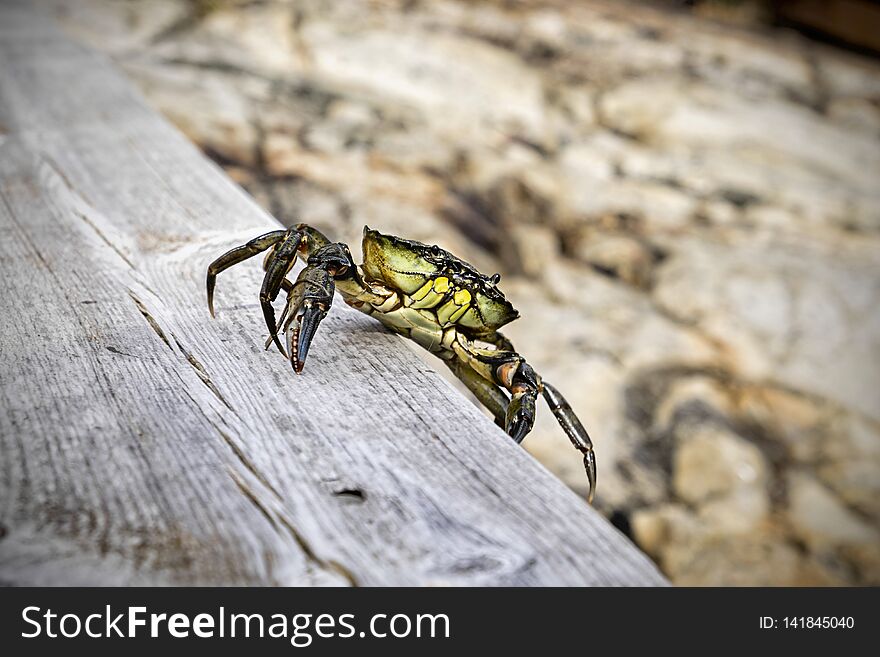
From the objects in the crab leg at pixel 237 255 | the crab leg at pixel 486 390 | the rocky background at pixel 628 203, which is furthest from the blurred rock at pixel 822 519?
the crab leg at pixel 237 255

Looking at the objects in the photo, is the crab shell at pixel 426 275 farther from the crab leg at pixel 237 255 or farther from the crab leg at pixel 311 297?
the crab leg at pixel 237 255

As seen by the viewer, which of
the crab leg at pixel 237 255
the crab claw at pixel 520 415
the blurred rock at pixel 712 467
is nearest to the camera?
the crab leg at pixel 237 255

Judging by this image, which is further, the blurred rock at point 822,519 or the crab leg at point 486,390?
the blurred rock at point 822,519

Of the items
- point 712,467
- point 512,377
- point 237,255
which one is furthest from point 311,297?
point 712,467

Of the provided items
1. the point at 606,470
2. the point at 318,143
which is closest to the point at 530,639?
the point at 606,470

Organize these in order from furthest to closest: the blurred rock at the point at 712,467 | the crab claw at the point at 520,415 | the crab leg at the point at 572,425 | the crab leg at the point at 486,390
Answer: the blurred rock at the point at 712,467
the crab leg at the point at 572,425
the crab leg at the point at 486,390
the crab claw at the point at 520,415

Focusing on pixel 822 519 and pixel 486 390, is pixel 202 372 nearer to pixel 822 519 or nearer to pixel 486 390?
pixel 486 390

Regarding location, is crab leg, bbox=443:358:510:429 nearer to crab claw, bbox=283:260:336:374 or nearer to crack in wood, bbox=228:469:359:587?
crab claw, bbox=283:260:336:374

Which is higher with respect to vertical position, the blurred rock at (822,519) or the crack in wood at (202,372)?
the crack in wood at (202,372)
